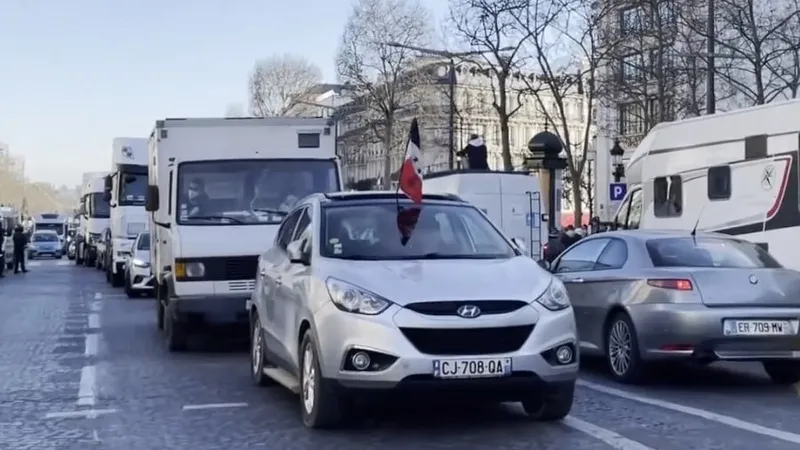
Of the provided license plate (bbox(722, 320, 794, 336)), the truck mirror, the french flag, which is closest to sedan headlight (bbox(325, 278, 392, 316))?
the french flag

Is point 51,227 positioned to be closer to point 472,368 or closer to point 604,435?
point 604,435

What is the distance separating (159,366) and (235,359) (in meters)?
0.97

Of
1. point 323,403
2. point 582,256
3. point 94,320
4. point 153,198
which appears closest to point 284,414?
point 323,403

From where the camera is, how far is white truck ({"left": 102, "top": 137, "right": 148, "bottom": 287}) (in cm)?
3484

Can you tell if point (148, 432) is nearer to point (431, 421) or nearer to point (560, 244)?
point (431, 421)

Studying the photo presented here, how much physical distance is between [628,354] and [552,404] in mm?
2882

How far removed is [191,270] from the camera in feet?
47.8

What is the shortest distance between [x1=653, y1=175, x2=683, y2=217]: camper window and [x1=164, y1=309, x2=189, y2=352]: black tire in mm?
8406

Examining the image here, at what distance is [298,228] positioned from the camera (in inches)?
419

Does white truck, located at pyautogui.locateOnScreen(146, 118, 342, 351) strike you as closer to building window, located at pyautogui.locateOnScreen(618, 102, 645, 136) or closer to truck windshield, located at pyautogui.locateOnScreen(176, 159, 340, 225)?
truck windshield, located at pyautogui.locateOnScreen(176, 159, 340, 225)

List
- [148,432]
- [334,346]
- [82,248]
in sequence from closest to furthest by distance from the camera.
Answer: [334,346] < [148,432] < [82,248]

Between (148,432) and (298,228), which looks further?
(298,228)

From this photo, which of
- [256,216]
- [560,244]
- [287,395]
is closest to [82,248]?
[560,244]


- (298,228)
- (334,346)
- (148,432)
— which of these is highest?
(298,228)
